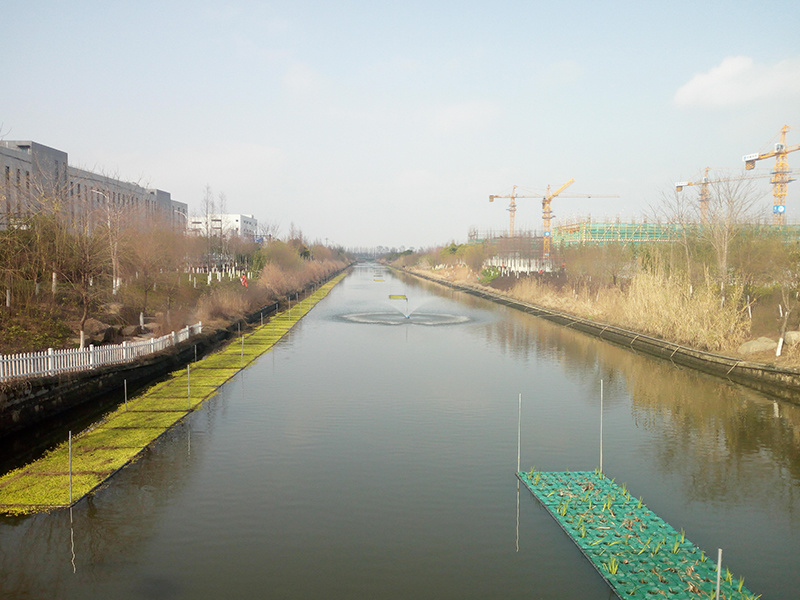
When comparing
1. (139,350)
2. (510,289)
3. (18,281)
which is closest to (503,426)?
(139,350)

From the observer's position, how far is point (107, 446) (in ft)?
47.0

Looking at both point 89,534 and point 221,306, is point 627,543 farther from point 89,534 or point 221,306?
point 221,306

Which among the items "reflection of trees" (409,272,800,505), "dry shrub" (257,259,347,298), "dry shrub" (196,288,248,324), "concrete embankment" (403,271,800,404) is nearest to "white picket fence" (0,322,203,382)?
"dry shrub" (196,288,248,324)

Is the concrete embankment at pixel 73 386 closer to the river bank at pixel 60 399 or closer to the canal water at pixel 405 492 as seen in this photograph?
the river bank at pixel 60 399

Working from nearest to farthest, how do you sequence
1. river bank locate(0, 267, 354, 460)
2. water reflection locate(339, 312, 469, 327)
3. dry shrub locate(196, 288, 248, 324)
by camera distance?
1. river bank locate(0, 267, 354, 460)
2. dry shrub locate(196, 288, 248, 324)
3. water reflection locate(339, 312, 469, 327)

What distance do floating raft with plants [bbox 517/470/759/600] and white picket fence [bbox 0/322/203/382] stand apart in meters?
12.8

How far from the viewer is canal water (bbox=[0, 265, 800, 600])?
8.98 m

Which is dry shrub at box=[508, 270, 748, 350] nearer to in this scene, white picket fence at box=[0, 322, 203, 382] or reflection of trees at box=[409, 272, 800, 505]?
reflection of trees at box=[409, 272, 800, 505]

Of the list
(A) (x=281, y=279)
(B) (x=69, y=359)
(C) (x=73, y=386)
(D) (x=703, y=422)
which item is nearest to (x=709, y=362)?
(D) (x=703, y=422)

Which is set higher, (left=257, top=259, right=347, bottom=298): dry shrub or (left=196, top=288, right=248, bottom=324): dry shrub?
(left=257, top=259, right=347, bottom=298): dry shrub

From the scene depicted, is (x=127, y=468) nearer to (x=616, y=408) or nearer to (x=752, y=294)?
(x=616, y=408)

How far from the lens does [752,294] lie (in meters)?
31.1

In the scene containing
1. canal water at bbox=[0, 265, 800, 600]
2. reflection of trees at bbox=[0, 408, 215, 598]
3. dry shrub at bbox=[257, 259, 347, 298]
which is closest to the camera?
reflection of trees at bbox=[0, 408, 215, 598]

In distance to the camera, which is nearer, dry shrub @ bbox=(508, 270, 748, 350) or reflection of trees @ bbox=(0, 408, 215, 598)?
reflection of trees @ bbox=(0, 408, 215, 598)
